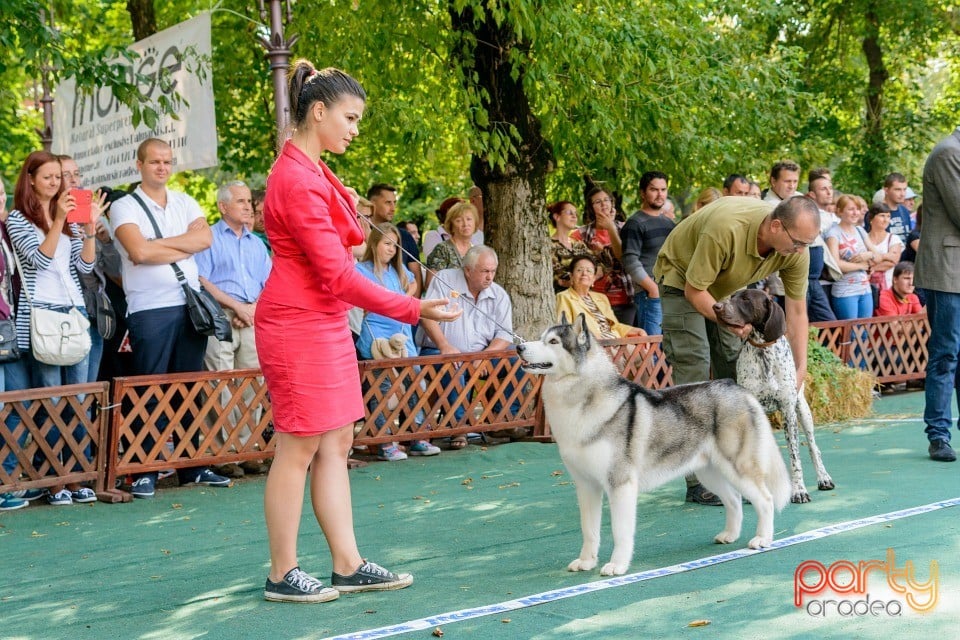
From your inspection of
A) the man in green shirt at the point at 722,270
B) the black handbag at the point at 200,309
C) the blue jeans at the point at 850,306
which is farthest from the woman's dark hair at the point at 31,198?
the blue jeans at the point at 850,306

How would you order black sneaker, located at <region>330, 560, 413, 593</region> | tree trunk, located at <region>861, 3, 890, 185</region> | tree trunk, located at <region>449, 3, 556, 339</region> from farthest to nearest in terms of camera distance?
1. tree trunk, located at <region>861, 3, 890, 185</region>
2. tree trunk, located at <region>449, 3, 556, 339</region>
3. black sneaker, located at <region>330, 560, 413, 593</region>

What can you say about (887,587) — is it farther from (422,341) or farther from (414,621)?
(422,341)

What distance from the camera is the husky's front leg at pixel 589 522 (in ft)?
18.6

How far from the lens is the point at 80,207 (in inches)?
325

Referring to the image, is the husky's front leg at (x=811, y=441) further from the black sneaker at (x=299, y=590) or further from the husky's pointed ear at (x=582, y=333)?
the black sneaker at (x=299, y=590)

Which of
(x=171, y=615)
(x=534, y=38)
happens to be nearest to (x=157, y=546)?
(x=171, y=615)

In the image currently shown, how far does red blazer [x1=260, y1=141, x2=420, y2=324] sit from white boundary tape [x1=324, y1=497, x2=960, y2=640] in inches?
51.1

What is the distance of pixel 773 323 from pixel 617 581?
7.55ft

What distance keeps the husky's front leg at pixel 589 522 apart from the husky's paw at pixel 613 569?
147mm

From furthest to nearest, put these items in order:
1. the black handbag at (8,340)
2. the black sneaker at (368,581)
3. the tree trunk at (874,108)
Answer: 1. the tree trunk at (874,108)
2. the black handbag at (8,340)
3. the black sneaker at (368,581)

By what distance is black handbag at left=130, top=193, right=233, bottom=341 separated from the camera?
856 centimetres

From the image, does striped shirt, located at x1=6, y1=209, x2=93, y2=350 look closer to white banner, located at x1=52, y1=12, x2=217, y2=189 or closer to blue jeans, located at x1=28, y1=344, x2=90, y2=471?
blue jeans, located at x1=28, y1=344, x2=90, y2=471

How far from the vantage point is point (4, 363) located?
8195mm

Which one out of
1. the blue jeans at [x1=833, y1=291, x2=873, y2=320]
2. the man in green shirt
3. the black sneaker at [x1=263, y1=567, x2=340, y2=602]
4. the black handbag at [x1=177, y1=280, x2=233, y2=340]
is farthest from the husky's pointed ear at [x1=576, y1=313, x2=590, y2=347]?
the blue jeans at [x1=833, y1=291, x2=873, y2=320]
